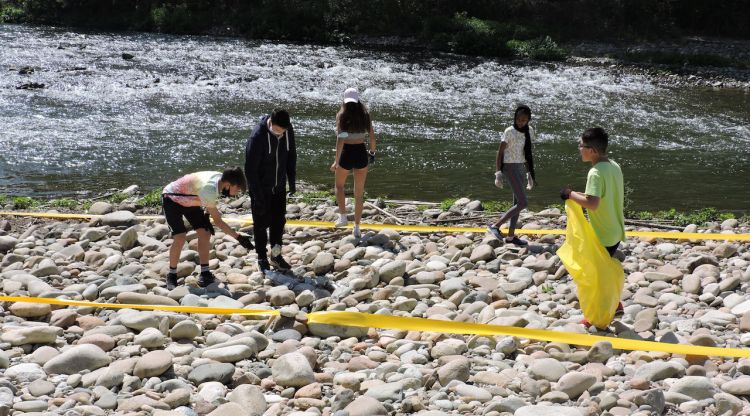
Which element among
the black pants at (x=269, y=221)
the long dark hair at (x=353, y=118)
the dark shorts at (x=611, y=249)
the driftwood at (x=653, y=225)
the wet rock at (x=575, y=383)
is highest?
the long dark hair at (x=353, y=118)

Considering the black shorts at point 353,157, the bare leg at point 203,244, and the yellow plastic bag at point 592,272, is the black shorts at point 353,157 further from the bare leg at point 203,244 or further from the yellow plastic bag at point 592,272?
the yellow plastic bag at point 592,272

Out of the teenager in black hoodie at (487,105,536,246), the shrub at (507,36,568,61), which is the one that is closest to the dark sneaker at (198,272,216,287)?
the teenager in black hoodie at (487,105,536,246)

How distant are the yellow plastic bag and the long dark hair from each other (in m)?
3.05

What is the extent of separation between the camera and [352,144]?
924 cm

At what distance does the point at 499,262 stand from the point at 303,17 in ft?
106

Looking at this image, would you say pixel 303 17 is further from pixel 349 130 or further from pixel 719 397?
pixel 719 397

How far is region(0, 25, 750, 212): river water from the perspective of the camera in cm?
1485

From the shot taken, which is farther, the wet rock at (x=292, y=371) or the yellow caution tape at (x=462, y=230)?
the yellow caution tape at (x=462, y=230)

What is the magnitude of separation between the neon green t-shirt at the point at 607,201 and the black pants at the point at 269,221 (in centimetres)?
312

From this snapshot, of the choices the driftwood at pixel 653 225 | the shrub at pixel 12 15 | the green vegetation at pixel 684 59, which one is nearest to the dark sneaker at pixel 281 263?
the driftwood at pixel 653 225

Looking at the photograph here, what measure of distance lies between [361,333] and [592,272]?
182cm

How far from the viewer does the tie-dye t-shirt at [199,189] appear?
739 centimetres

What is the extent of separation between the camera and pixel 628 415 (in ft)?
16.5

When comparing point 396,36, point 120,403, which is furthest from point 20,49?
point 120,403
